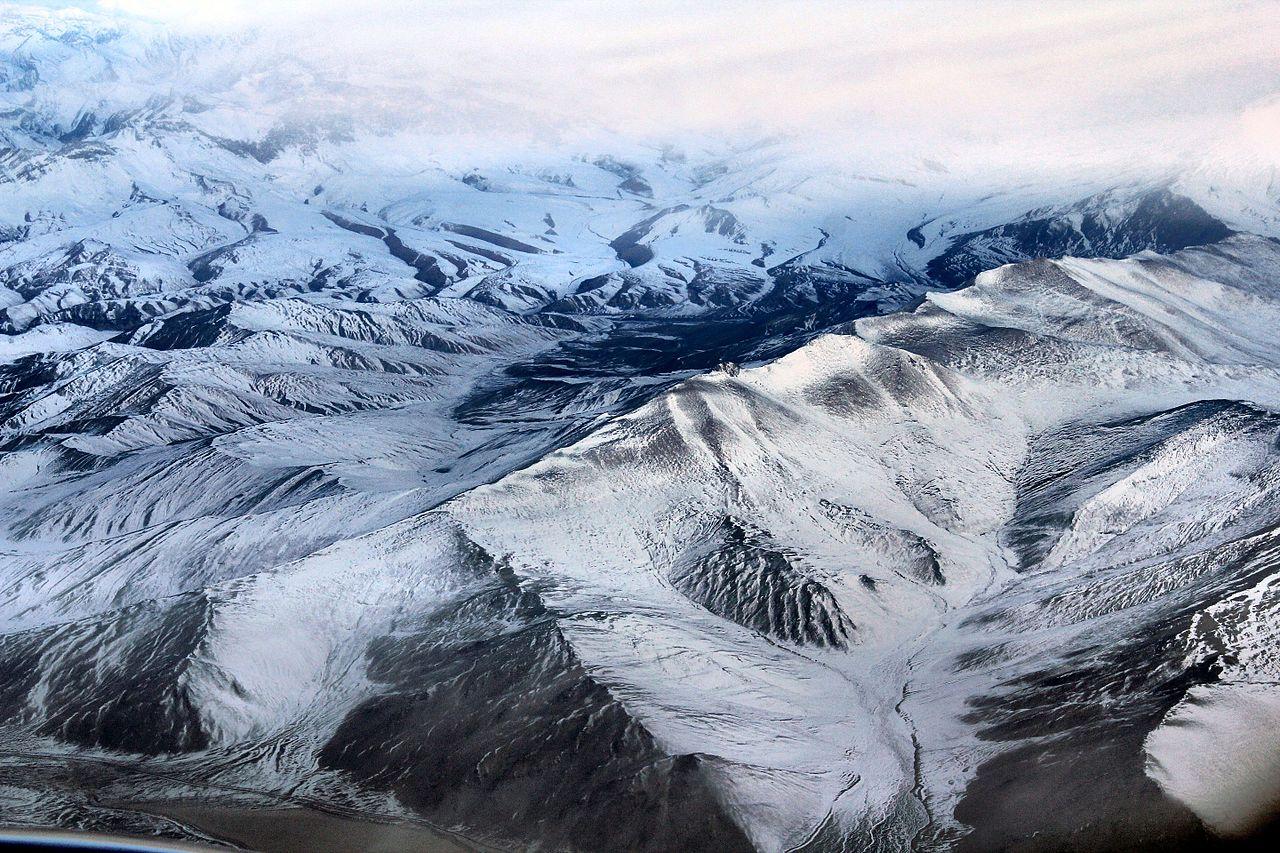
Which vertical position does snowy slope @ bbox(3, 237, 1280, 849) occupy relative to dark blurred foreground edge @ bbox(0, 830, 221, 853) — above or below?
below

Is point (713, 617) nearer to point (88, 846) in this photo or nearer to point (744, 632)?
point (744, 632)

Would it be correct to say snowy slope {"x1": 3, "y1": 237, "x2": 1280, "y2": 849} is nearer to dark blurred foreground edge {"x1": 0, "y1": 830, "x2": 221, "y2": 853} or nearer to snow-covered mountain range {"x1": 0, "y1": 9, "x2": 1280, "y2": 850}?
snow-covered mountain range {"x1": 0, "y1": 9, "x2": 1280, "y2": 850}

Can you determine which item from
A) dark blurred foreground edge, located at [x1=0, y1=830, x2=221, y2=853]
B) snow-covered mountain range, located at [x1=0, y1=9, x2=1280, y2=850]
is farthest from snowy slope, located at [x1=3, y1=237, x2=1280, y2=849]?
dark blurred foreground edge, located at [x1=0, y1=830, x2=221, y2=853]

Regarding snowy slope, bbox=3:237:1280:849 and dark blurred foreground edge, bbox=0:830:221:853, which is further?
snowy slope, bbox=3:237:1280:849

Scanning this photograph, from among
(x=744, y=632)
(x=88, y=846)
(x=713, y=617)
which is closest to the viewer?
(x=88, y=846)

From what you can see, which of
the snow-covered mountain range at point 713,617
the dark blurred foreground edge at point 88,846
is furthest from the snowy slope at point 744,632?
the dark blurred foreground edge at point 88,846

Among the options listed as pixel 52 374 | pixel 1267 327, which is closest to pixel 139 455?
pixel 52 374

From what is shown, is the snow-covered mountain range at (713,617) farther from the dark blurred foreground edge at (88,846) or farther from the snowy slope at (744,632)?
the dark blurred foreground edge at (88,846)

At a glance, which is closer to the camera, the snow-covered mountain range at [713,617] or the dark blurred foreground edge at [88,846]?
the dark blurred foreground edge at [88,846]

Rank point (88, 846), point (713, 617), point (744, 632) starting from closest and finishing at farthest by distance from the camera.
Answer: point (88, 846), point (744, 632), point (713, 617)

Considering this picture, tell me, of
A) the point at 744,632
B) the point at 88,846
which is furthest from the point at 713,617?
the point at 88,846

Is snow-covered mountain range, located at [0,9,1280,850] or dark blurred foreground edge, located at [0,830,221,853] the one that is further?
snow-covered mountain range, located at [0,9,1280,850]

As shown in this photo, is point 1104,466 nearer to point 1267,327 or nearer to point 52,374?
point 1267,327
